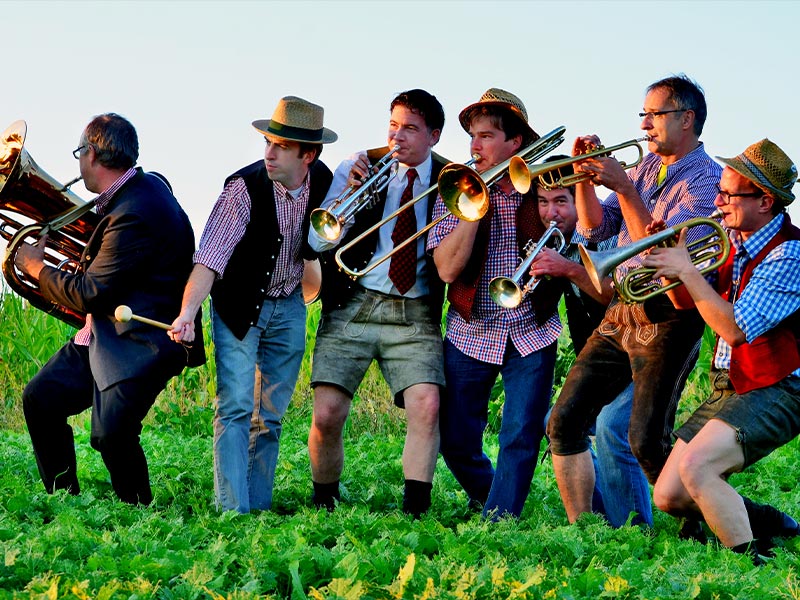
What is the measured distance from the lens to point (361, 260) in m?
6.53

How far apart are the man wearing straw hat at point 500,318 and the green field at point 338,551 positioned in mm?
452

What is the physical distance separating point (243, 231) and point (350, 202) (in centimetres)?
63

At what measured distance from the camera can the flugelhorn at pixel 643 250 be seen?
551cm

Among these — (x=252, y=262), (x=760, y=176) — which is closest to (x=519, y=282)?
(x=760, y=176)

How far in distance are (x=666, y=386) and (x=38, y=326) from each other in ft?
27.2

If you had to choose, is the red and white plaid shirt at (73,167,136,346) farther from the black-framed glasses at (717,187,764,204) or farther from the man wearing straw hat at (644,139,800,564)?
the black-framed glasses at (717,187,764,204)

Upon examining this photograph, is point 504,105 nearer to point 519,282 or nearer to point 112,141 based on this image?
point 519,282

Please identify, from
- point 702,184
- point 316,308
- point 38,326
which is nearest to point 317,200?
point 702,184

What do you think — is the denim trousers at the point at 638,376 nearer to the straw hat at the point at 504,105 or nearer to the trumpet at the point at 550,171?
the trumpet at the point at 550,171

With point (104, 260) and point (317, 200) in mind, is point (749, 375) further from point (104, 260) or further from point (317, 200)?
point (104, 260)

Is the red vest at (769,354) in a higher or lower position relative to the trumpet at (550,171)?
lower

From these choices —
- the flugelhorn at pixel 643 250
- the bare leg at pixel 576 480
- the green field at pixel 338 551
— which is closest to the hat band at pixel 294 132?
the flugelhorn at pixel 643 250

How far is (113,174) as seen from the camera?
6.44 meters

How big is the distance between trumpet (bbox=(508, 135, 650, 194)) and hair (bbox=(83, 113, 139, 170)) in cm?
209
